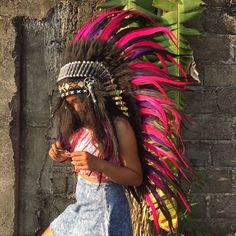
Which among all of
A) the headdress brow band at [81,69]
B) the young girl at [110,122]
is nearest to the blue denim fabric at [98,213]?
the young girl at [110,122]

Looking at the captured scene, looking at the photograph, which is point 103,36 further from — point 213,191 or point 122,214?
A: point 213,191

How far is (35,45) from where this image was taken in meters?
3.83

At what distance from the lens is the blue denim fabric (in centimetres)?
266

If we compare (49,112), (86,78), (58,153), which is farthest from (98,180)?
(49,112)

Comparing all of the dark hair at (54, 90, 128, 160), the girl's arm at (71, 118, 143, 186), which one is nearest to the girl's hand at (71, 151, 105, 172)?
the girl's arm at (71, 118, 143, 186)

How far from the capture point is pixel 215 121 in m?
3.96

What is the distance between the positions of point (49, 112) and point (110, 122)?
1364 mm

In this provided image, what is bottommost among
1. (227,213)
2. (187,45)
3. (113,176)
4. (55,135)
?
(227,213)

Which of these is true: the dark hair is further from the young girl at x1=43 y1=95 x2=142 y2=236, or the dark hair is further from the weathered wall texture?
the weathered wall texture

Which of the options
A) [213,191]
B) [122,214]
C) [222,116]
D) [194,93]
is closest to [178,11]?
[194,93]

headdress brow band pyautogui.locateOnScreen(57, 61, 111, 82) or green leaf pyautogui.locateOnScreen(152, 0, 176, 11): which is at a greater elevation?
green leaf pyautogui.locateOnScreen(152, 0, 176, 11)

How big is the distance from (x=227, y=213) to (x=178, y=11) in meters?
1.61

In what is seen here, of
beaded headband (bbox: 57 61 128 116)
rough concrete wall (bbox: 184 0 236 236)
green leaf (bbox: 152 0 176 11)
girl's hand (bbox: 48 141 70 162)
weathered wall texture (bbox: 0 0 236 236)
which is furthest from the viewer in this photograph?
rough concrete wall (bbox: 184 0 236 236)

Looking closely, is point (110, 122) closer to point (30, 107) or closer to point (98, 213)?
point (98, 213)
